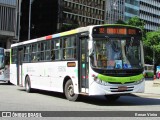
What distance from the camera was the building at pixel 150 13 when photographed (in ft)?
455

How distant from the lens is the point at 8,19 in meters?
65.1

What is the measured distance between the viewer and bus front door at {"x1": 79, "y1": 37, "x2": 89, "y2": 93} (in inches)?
662

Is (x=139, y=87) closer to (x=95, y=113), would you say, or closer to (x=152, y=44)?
(x=95, y=113)

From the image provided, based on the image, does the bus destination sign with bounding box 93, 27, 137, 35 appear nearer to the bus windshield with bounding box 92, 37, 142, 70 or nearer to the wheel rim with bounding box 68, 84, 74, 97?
the bus windshield with bounding box 92, 37, 142, 70

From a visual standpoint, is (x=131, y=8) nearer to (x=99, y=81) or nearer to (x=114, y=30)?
(x=114, y=30)

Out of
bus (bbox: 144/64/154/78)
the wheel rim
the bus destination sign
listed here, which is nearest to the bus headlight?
the bus destination sign

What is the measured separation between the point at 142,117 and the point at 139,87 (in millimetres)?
5283

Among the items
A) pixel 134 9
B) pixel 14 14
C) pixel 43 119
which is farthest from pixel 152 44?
pixel 43 119

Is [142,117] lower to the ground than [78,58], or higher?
lower

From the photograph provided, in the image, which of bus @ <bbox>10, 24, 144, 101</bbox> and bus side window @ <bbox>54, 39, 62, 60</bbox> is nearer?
bus @ <bbox>10, 24, 144, 101</bbox>

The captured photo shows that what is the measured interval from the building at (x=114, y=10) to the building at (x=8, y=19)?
193ft

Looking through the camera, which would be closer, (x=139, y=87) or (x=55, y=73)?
(x=139, y=87)

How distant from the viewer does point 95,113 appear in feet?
43.8

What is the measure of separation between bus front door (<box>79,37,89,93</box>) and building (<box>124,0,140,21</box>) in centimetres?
11473
